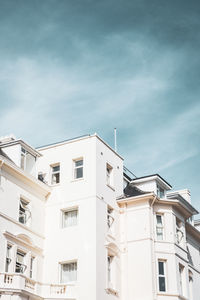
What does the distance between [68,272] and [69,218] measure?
11.8ft

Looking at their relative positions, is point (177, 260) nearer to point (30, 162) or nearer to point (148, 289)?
point (148, 289)

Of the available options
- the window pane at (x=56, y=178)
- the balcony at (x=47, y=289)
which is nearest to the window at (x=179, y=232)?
the window pane at (x=56, y=178)

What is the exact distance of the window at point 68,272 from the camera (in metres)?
30.9

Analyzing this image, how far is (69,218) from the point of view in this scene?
33125 mm

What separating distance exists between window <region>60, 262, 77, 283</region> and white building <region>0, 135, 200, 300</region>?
0.20 feet

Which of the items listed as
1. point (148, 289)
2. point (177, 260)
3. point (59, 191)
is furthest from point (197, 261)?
point (59, 191)

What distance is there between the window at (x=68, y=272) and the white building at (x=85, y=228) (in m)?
0.06

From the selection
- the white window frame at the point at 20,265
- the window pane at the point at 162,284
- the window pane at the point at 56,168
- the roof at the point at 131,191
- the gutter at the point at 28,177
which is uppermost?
the window pane at the point at 56,168

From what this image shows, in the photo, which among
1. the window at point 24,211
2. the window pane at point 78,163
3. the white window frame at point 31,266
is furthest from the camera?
the window pane at point 78,163

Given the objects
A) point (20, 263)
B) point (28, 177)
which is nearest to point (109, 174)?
point (28, 177)

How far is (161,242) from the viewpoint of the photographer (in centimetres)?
3353

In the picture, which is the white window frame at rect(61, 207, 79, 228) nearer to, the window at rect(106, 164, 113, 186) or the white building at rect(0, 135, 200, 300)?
the white building at rect(0, 135, 200, 300)

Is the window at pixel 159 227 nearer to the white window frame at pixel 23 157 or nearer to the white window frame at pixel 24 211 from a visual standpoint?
the white window frame at pixel 24 211

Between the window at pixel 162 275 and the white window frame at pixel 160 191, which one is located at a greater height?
the white window frame at pixel 160 191
